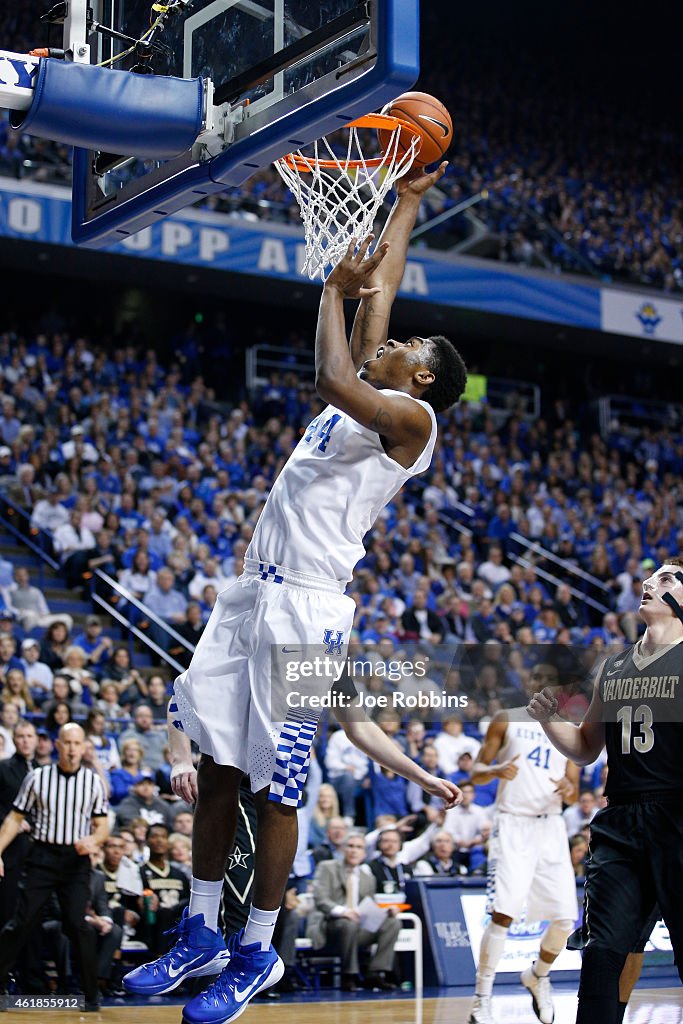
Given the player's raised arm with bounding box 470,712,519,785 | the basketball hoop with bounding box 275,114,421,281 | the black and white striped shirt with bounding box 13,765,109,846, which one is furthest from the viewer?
the player's raised arm with bounding box 470,712,519,785

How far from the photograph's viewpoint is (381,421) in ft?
13.8

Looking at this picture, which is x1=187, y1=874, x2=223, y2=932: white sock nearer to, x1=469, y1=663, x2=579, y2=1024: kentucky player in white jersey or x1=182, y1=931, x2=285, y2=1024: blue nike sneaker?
x1=182, y1=931, x2=285, y2=1024: blue nike sneaker

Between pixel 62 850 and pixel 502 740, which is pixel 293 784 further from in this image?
pixel 502 740

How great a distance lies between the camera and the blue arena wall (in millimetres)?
15656

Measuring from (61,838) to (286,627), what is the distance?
4.06m

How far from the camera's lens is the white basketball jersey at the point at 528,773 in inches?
331

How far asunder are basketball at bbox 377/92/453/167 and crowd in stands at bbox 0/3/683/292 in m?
11.2

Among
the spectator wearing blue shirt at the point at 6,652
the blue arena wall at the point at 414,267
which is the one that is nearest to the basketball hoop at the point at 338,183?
the spectator wearing blue shirt at the point at 6,652

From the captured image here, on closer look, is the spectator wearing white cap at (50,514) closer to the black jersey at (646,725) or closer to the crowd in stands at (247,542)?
the crowd in stands at (247,542)

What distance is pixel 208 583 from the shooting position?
42.1 ft

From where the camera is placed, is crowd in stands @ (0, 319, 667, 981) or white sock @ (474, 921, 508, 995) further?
crowd in stands @ (0, 319, 667, 981)

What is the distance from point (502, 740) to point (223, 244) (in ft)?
33.8

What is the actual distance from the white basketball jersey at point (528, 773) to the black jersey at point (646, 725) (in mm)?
3460

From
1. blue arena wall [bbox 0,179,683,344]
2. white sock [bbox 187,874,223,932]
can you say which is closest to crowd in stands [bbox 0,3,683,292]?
blue arena wall [bbox 0,179,683,344]
